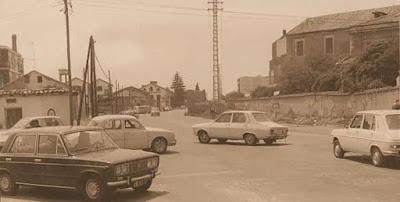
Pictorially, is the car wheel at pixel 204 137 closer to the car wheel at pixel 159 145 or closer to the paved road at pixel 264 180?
the car wheel at pixel 159 145

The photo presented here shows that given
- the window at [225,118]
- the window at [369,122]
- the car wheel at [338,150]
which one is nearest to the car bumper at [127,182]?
the window at [369,122]

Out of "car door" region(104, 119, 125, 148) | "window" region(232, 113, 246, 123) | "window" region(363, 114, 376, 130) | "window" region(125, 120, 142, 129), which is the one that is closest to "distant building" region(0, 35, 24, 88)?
"window" region(232, 113, 246, 123)

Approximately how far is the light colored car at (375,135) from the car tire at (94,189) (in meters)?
8.19

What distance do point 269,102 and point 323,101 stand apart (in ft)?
46.1

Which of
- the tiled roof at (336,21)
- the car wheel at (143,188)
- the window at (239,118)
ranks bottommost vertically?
the car wheel at (143,188)

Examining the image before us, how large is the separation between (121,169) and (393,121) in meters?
8.58

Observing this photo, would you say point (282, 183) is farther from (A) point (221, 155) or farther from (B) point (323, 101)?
(B) point (323, 101)

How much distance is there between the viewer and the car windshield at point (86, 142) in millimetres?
12258

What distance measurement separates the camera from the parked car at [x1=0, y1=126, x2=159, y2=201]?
11562mm

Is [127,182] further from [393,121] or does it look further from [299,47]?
[299,47]

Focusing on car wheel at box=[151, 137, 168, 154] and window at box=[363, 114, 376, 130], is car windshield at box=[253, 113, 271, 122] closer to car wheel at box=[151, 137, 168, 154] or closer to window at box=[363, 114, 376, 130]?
car wheel at box=[151, 137, 168, 154]

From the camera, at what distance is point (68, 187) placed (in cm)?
1201

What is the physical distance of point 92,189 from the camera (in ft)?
38.3

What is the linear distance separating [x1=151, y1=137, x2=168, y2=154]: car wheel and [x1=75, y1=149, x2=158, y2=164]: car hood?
1016 cm
